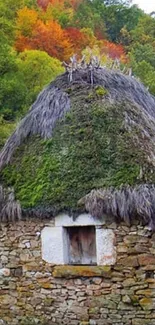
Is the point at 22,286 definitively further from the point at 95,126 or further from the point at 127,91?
the point at 127,91

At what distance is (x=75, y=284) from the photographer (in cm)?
805

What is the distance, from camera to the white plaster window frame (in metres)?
7.80

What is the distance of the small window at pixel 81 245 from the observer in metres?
8.18

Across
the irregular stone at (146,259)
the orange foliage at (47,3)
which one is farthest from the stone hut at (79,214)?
the orange foliage at (47,3)

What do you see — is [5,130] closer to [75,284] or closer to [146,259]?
[75,284]

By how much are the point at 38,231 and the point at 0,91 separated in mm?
8180

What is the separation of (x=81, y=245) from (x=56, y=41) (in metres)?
18.3

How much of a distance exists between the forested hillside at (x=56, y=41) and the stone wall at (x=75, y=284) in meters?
3.91

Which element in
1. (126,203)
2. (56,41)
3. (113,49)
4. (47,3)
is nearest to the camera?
(126,203)

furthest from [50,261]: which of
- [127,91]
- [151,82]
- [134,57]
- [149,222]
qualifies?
[134,57]

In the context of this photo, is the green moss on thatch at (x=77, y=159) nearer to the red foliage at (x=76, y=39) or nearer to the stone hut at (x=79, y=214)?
the stone hut at (x=79, y=214)

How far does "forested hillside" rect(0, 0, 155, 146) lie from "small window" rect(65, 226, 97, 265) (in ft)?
11.8

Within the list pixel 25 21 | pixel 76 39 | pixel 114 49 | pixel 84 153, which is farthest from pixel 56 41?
pixel 84 153

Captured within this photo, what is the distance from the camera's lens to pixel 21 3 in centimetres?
2497
